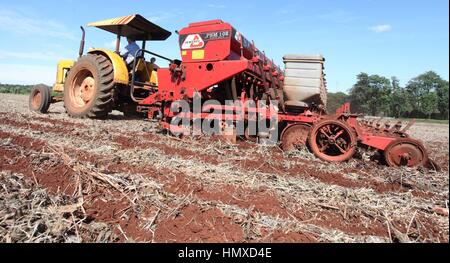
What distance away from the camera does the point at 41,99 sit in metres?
9.28

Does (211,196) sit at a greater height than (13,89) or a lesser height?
lesser

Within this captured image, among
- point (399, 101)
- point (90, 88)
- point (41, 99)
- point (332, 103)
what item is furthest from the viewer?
point (399, 101)

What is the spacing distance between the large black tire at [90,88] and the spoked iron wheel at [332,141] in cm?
447

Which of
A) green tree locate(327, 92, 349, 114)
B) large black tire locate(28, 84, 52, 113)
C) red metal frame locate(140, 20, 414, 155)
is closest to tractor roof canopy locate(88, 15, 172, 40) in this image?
red metal frame locate(140, 20, 414, 155)

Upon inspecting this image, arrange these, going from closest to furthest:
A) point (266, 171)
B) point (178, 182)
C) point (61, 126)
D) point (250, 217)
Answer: point (250, 217), point (178, 182), point (266, 171), point (61, 126)

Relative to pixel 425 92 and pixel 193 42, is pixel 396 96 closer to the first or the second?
pixel 425 92

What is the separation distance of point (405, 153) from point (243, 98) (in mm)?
2693

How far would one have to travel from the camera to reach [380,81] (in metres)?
62.9

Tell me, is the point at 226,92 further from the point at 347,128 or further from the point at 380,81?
the point at 380,81

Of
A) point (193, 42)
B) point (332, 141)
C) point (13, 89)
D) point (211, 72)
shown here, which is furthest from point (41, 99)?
point (13, 89)

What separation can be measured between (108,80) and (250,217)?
18.2ft

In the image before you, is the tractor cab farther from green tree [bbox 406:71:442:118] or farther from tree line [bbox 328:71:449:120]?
green tree [bbox 406:71:442:118]

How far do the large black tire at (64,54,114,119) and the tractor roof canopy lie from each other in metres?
0.94

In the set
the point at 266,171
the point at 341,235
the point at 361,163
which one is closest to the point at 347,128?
the point at 361,163
